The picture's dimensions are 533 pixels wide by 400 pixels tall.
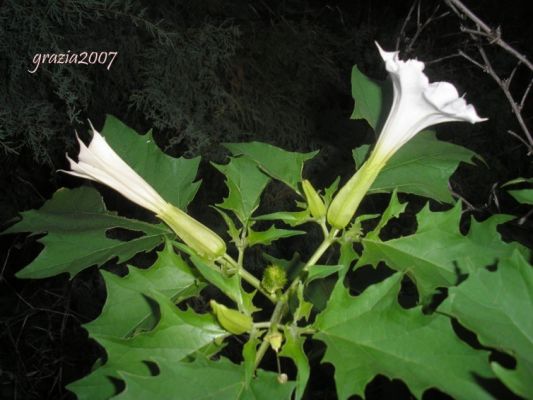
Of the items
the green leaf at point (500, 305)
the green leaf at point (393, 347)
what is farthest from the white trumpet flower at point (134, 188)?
the green leaf at point (500, 305)

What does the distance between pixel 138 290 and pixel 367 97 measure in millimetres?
537

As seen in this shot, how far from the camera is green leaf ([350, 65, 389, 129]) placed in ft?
3.01

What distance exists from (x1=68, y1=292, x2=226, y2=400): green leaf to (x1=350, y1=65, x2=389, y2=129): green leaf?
0.48 meters

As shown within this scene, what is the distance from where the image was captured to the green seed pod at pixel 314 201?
0.73m

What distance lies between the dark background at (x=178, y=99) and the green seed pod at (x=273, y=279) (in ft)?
3.57

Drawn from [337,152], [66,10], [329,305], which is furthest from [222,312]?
[337,152]

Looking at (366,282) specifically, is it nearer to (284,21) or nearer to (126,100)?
(126,100)

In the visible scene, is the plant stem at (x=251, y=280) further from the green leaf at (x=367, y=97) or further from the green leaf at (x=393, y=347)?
the green leaf at (x=367, y=97)

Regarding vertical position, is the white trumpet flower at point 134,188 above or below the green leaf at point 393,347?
above

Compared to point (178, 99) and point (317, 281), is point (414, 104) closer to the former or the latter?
point (317, 281)

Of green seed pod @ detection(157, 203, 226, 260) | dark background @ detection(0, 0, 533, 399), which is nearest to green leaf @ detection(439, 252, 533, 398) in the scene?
green seed pod @ detection(157, 203, 226, 260)

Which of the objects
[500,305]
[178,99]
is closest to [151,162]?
[500,305]

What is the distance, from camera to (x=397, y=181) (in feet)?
2.68

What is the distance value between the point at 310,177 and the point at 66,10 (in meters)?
1.12
